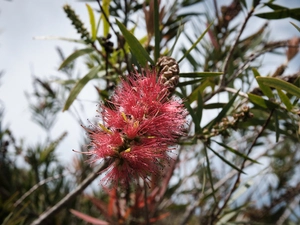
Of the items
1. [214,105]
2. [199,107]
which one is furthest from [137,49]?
[214,105]

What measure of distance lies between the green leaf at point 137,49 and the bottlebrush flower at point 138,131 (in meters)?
0.11

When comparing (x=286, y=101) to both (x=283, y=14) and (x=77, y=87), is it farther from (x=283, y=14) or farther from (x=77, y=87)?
(x=77, y=87)

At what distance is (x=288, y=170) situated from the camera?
228 cm

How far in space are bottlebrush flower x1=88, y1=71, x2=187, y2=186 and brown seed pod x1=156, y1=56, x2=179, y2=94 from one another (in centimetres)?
3

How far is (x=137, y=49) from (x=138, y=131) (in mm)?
257

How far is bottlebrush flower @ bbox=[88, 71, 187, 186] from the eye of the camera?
0.67 metres

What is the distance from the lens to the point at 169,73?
791 mm

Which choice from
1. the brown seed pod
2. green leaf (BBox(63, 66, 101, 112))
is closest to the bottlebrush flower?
the brown seed pod

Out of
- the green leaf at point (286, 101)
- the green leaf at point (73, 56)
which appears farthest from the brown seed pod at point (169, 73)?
the green leaf at point (73, 56)

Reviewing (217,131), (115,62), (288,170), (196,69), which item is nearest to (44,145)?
(115,62)

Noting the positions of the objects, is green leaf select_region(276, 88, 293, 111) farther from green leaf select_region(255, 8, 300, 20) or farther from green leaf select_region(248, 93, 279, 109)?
green leaf select_region(255, 8, 300, 20)

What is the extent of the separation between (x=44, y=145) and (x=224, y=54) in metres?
1.11

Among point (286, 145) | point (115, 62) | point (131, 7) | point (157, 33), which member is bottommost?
point (286, 145)

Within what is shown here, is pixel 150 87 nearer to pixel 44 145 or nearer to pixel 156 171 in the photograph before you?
pixel 156 171
